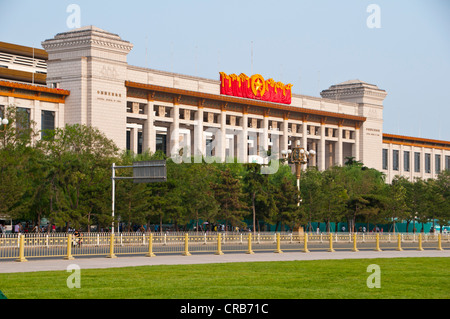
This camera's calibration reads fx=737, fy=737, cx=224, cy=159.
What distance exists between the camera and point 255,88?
8719cm

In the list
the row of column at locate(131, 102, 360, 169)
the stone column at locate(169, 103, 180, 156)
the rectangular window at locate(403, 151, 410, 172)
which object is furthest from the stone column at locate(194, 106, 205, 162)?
the rectangular window at locate(403, 151, 410, 172)

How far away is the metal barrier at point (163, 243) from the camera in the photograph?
29.3 m

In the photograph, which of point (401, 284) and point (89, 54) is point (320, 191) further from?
point (401, 284)

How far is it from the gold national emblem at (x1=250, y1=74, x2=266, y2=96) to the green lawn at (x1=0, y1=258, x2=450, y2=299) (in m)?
62.0

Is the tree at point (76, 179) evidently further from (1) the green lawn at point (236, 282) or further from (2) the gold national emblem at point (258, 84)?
(2) the gold national emblem at point (258, 84)

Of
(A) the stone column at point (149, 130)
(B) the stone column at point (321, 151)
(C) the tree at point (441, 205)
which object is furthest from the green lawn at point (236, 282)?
(B) the stone column at point (321, 151)

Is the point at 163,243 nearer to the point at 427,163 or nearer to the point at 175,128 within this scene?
the point at 175,128

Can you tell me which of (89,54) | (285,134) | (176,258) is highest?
(89,54)

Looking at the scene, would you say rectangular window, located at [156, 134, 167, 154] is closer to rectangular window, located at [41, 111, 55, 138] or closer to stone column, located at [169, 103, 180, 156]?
stone column, located at [169, 103, 180, 156]

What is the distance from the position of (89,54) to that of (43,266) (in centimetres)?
5018

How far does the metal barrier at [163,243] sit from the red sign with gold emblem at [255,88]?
127 feet

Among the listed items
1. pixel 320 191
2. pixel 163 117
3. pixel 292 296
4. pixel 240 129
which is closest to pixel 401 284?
pixel 292 296

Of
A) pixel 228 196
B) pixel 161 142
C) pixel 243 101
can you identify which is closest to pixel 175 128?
pixel 161 142
